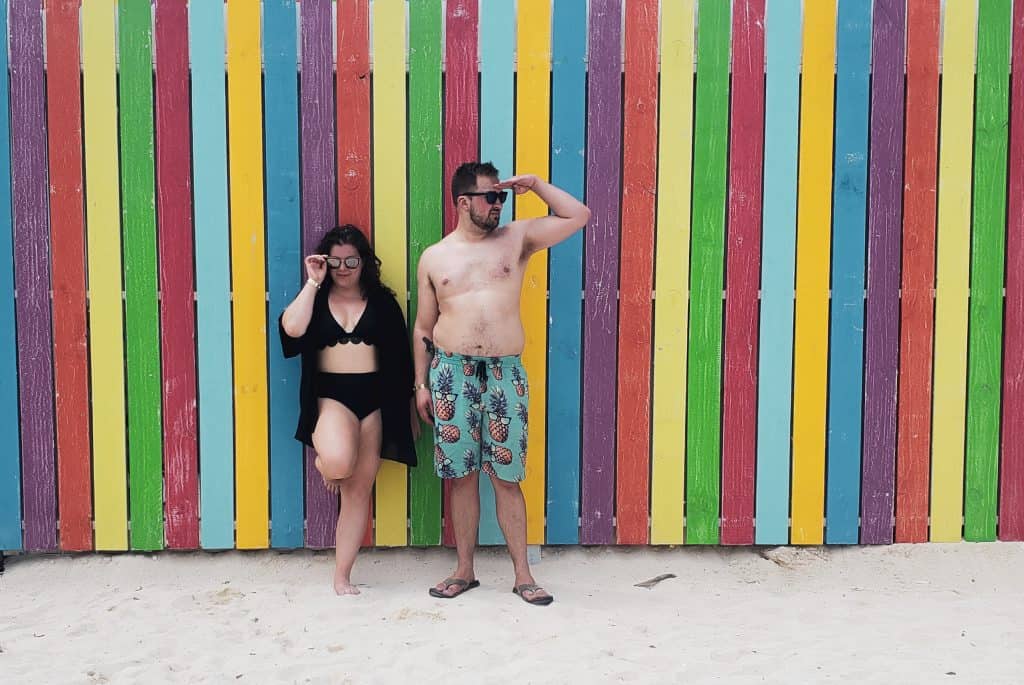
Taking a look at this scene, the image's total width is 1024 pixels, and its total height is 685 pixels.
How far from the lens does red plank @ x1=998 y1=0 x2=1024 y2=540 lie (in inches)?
178

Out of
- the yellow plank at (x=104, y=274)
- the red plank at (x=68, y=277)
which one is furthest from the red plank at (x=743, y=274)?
the red plank at (x=68, y=277)

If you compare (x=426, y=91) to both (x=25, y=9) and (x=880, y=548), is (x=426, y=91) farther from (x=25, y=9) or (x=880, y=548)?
(x=880, y=548)

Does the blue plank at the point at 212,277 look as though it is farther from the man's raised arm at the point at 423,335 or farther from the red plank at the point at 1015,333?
the red plank at the point at 1015,333

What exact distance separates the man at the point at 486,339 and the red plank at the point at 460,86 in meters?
0.33

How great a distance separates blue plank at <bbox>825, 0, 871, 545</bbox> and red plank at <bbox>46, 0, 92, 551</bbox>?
345 cm

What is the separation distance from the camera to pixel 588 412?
4.59m

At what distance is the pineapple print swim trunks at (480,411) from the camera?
4168 mm

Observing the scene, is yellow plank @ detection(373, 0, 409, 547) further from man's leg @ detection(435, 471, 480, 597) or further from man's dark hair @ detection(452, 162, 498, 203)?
man's leg @ detection(435, 471, 480, 597)

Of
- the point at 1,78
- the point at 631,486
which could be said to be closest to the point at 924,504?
the point at 631,486

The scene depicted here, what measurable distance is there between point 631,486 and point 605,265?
1.04 metres

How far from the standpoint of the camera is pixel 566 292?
4551mm

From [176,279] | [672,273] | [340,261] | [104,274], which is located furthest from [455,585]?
[104,274]

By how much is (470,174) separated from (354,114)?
0.73 m

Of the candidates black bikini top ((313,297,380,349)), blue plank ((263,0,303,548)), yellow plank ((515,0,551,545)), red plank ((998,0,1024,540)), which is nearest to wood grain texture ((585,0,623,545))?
yellow plank ((515,0,551,545))
